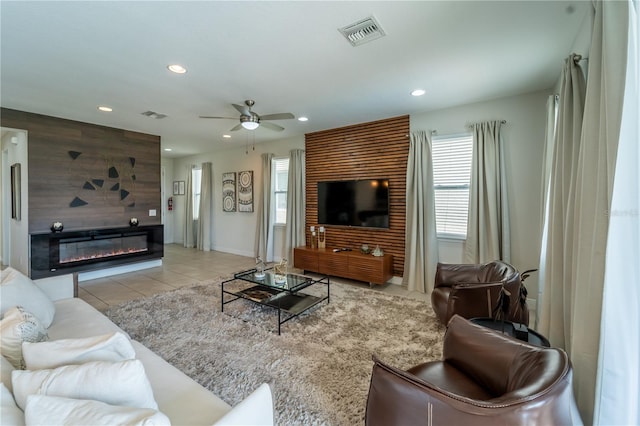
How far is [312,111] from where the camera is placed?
4195 mm

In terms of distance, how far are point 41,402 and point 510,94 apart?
4.78 m

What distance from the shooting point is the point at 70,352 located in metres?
1.12

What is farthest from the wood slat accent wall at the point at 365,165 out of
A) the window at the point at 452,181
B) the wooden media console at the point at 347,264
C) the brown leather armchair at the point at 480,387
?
the brown leather armchair at the point at 480,387

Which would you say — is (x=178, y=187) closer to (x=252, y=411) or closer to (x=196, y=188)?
(x=196, y=188)

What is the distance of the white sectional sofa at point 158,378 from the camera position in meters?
1.11

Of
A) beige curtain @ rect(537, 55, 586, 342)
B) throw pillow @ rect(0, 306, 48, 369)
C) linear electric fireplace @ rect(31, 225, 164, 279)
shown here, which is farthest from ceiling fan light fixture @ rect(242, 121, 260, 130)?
linear electric fireplace @ rect(31, 225, 164, 279)

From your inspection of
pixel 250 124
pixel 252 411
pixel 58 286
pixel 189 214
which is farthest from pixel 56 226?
pixel 252 411

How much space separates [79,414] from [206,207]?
7.15m

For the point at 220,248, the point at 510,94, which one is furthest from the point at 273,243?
the point at 510,94

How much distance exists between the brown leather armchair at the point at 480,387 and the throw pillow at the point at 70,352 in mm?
1154

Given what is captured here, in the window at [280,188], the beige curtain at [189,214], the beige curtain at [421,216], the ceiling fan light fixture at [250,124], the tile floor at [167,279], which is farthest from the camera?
the beige curtain at [189,214]

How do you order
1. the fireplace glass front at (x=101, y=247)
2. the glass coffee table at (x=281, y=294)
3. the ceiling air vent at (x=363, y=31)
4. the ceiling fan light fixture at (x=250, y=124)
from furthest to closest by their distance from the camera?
the fireplace glass front at (x=101, y=247), the ceiling fan light fixture at (x=250, y=124), the glass coffee table at (x=281, y=294), the ceiling air vent at (x=363, y=31)

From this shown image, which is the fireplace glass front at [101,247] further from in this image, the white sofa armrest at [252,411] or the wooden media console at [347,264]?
the white sofa armrest at [252,411]

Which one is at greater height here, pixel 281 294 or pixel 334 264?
pixel 334 264
